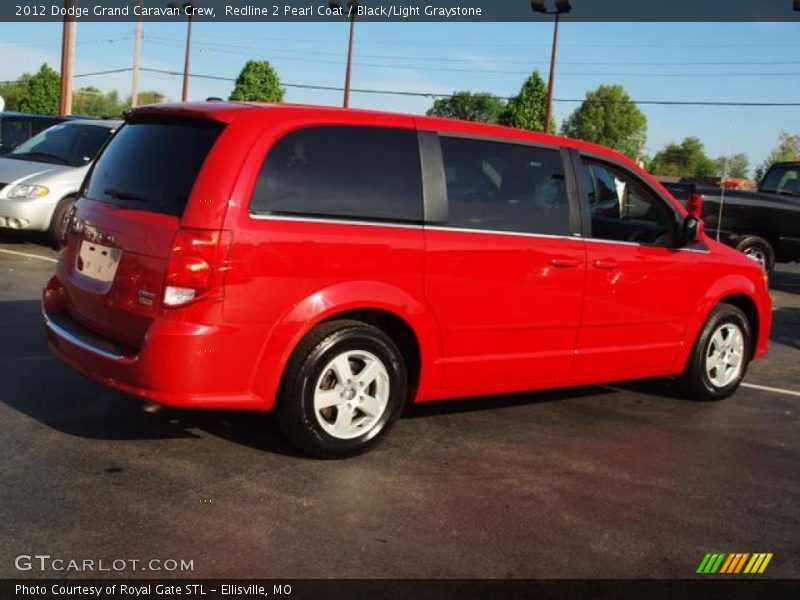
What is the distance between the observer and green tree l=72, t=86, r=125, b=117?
106875 mm

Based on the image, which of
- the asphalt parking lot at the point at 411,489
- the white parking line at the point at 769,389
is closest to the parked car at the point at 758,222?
the white parking line at the point at 769,389

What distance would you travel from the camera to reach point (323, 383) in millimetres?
4395

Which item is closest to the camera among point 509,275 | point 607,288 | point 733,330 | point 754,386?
point 509,275

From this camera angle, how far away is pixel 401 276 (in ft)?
14.8

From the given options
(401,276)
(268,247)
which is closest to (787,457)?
(401,276)

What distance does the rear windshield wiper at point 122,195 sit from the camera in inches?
171

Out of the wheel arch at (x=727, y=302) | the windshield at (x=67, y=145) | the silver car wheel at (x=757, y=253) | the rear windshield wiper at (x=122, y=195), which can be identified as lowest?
the wheel arch at (x=727, y=302)

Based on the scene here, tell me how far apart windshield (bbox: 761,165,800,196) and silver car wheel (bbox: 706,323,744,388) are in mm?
9935

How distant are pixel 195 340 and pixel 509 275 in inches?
72.5

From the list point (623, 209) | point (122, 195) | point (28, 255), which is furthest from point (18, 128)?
point (623, 209)

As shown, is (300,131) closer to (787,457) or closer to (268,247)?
(268,247)

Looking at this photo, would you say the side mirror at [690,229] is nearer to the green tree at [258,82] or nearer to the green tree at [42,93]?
the green tree at [258,82]

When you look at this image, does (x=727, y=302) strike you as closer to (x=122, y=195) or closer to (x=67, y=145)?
(x=122, y=195)

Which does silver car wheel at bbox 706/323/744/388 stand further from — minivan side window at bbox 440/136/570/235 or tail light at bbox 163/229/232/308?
tail light at bbox 163/229/232/308
